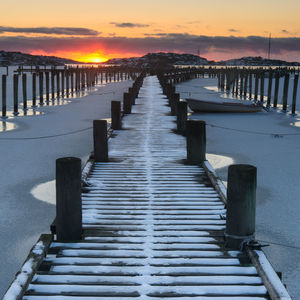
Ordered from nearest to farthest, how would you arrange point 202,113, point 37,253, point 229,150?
point 37,253
point 229,150
point 202,113

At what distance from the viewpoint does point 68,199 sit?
4.68 meters

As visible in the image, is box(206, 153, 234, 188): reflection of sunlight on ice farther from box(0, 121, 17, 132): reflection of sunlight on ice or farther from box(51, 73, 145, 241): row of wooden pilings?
box(0, 121, 17, 132): reflection of sunlight on ice

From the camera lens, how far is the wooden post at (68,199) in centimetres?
463

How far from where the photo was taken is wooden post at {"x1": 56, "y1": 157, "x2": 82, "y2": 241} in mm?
4633

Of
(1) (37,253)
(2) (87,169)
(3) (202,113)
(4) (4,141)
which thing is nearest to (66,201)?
(1) (37,253)

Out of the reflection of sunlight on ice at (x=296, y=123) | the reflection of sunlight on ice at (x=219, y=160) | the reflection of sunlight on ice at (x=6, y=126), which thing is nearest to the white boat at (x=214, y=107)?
the reflection of sunlight on ice at (x=296, y=123)

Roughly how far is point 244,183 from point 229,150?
8449mm

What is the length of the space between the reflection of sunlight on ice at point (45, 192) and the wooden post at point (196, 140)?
283 centimetres

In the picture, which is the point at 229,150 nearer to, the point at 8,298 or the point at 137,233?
the point at 137,233

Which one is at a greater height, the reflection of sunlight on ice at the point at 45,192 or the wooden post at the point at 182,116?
the wooden post at the point at 182,116

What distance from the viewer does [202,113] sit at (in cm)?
2252

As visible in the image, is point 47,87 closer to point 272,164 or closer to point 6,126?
point 6,126

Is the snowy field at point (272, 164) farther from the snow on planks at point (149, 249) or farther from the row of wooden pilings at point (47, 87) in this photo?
the row of wooden pilings at point (47, 87)

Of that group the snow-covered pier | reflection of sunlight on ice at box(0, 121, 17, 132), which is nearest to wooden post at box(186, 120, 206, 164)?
the snow-covered pier
